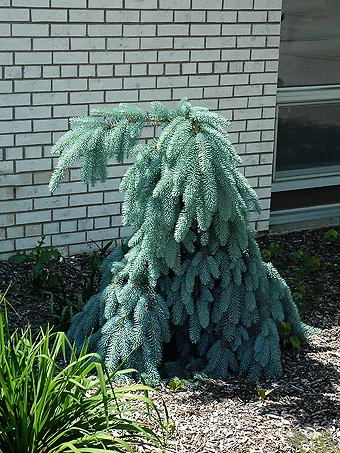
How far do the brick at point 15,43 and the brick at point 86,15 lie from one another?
41 cm

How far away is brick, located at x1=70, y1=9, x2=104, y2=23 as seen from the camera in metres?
6.49

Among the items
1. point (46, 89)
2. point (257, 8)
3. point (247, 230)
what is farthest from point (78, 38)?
point (247, 230)

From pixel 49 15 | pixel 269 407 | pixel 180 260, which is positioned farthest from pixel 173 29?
pixel 269 407

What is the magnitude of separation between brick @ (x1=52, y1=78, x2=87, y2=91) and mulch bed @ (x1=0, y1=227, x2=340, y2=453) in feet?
5.76

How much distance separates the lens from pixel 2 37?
625 centimetres

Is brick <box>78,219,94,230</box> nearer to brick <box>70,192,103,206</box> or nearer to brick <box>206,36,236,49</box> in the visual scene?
brick <box>70,192,103,206</box>

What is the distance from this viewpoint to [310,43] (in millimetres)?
8023

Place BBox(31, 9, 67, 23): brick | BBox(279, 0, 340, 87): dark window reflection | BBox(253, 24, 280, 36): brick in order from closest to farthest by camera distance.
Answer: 1. BBox(31, 9, 67, 23): brick
2. BBox(253, 24, 280, 36): brick
3. BBox(279, 0, 340, 87): dark window reflection

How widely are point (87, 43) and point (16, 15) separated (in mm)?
610

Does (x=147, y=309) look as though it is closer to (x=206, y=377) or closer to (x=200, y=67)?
(x=206, y=377)

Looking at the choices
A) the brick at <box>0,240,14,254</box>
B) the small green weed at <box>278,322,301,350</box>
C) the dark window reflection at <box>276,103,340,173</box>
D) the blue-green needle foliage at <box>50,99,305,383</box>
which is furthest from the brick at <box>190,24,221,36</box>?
the small green weed at <box>278,322,301,350</box>

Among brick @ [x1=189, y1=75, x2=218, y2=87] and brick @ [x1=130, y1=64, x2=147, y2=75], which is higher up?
brick @ [x1=130, y1=64, x2=147, y2=75]

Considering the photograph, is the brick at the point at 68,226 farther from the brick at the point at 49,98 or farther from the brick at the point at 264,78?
the brick at the point at 264,78

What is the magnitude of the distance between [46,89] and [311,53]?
2.84 m
